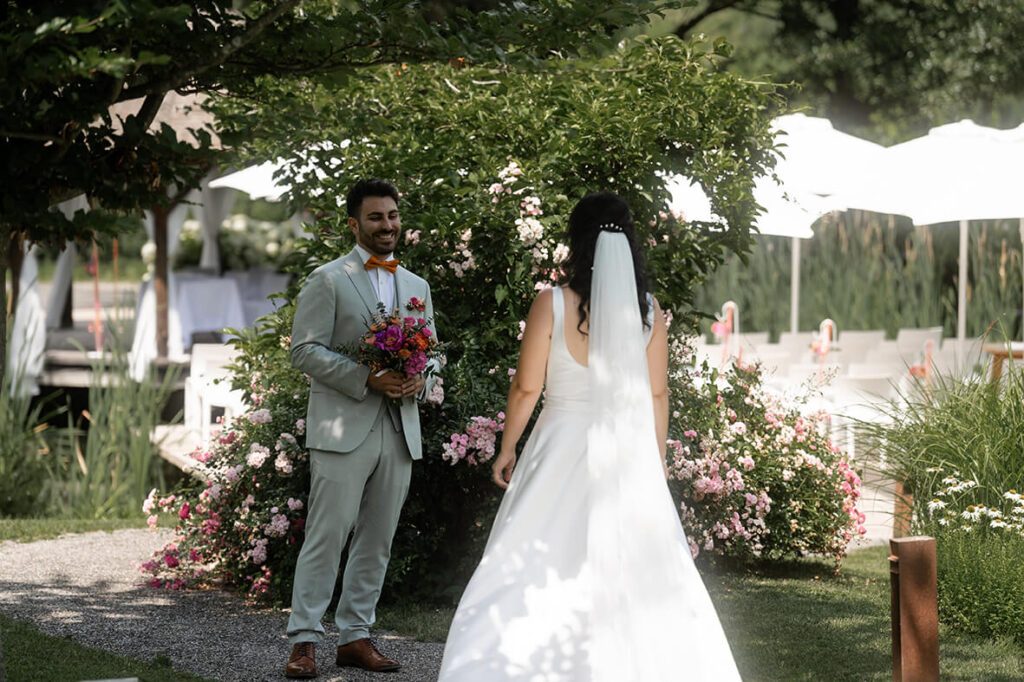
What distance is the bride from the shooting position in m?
4.27

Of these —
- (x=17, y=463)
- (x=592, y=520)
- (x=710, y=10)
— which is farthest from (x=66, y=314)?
(x=592, y=520)

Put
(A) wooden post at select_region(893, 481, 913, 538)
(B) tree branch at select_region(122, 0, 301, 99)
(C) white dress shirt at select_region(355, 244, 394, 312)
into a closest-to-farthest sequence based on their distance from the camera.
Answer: (B) tree branch at select_region(122, 0, 301, 99) < (C) white dress shirt at select_region(355, 244, 394, 312) < (A) wooden post at select_region(893, 481, 913, 538)

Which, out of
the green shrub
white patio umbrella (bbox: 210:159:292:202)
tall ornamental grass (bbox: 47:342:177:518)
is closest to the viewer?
the green shrub

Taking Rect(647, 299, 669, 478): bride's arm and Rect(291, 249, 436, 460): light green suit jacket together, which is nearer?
Rect(647, 299, 669, 478): bride's arm

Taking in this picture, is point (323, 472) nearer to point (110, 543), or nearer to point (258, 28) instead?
point (258, 28)

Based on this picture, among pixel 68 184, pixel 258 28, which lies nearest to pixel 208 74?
pixel 258 28

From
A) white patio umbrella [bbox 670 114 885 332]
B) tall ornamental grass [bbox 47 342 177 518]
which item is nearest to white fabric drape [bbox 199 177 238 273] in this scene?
tall ornamental grass [bbox 47 342 177 518]

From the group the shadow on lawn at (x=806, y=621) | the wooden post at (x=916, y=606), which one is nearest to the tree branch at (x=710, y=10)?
the shadow on lawn at (x=806, y=621)

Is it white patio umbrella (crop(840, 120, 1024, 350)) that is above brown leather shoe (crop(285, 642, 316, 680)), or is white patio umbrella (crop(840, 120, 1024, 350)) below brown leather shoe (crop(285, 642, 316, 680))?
above

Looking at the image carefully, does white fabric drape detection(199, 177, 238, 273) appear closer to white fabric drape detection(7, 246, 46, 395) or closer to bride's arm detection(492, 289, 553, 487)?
white fabric drape detection(7, 246, 46, 395)

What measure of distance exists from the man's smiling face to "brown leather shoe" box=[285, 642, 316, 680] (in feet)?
5.33

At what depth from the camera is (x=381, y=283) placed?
17.9 ft

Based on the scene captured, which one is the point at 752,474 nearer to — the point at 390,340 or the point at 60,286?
the point at 390,340

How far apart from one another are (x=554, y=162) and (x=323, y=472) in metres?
2.49
